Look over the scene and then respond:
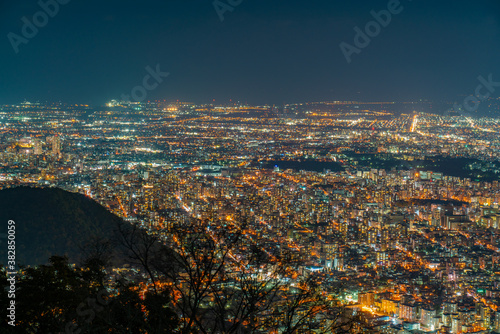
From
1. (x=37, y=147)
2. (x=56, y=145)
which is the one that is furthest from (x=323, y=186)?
(x=37, y=147)

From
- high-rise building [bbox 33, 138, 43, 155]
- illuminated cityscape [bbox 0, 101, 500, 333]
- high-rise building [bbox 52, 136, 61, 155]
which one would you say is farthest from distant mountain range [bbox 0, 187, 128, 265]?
high-rise building [bbox 52, 136, 61, 155]

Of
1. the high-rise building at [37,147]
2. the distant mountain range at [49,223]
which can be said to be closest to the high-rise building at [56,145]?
the high-rise building at [37,147]

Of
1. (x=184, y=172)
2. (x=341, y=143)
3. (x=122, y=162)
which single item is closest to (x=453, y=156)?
(x=341, y=143)

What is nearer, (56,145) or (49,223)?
(49,223)

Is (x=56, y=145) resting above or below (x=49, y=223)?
above

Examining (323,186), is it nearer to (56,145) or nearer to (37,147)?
(56,145)

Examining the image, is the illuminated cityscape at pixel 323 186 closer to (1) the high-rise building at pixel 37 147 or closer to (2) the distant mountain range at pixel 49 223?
(1) the high-rise building at pixel 37 147

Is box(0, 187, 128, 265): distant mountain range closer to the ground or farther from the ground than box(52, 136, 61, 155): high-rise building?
closer to the ground

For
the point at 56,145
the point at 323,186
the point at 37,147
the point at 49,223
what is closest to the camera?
the point at 49,223

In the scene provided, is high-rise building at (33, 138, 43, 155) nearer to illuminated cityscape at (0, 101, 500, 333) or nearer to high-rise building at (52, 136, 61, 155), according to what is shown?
illuminated cityscape at (0, 101, 500, 333)
